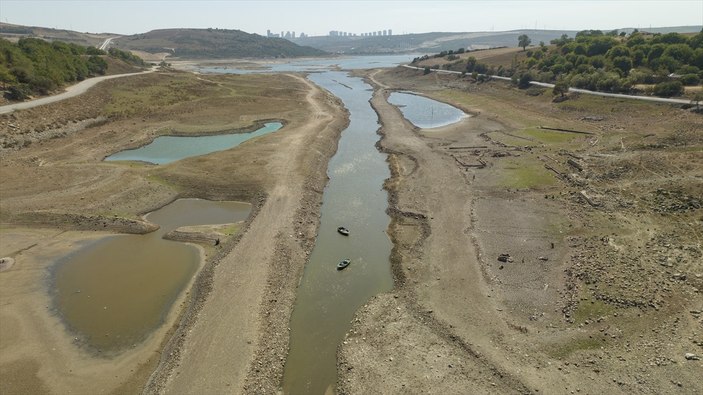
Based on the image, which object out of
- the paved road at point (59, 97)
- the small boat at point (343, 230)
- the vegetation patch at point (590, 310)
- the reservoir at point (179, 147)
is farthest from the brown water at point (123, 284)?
the paved road at point (59, 97)

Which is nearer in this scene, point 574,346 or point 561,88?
point 574,346

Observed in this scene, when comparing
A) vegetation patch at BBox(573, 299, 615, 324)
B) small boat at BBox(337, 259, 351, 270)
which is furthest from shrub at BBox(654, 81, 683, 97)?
small boat at BBox(337, 259, 351, 270)

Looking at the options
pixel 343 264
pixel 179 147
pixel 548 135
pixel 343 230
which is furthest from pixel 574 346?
pixel 179 147

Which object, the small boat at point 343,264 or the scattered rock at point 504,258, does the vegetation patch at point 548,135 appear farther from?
the small boat at point 343,264

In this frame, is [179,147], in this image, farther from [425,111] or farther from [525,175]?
[425,111]

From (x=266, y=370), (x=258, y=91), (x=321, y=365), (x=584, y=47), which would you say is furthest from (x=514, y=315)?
(x=584, y=47)

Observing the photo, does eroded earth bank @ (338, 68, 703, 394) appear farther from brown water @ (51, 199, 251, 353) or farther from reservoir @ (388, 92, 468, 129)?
reservoir @ (388, 92, 468, 129)
